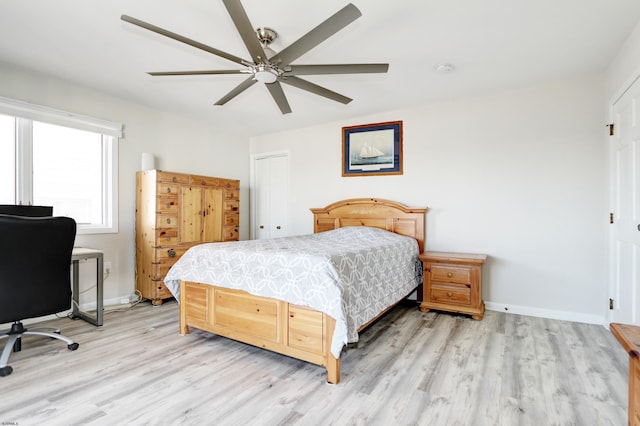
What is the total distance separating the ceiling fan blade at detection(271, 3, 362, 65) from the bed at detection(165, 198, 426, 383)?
4.07 feet

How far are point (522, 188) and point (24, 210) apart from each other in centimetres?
458

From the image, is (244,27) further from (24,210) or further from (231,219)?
(231,219)

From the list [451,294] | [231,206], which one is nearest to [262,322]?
[451,294]

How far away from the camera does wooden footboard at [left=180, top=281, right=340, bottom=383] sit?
2.01 m

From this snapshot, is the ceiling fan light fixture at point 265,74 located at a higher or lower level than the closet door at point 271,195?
higher

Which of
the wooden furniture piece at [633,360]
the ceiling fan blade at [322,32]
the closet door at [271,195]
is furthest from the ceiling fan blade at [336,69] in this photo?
the closet door at [271,195]

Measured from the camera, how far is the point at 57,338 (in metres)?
2.45

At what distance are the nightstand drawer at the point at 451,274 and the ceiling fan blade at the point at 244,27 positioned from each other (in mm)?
2559

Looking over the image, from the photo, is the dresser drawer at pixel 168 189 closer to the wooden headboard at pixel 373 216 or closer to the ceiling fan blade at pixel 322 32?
the wooden headboard at pixel 373 216

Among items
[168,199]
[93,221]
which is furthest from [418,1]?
[93,221]

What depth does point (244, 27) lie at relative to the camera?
1675mm

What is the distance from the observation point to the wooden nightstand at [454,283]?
316cm

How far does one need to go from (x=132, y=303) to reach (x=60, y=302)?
145cm

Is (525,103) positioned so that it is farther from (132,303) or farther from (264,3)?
(132,303)
